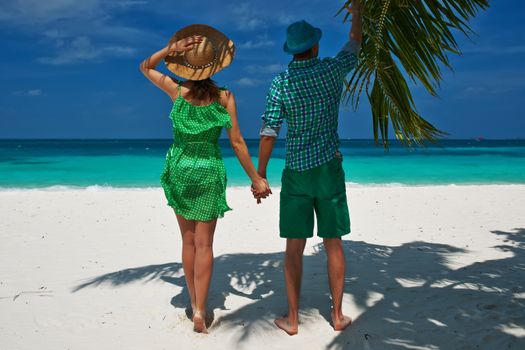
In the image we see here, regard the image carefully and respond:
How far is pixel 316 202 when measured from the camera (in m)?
3.02

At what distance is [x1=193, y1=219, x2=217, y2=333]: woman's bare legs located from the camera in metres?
3.16

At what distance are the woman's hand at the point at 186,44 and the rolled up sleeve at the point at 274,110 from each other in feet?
1.82

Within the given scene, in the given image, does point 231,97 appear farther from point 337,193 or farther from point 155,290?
point 155,290

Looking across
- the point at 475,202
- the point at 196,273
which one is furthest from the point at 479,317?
the point at 475,202

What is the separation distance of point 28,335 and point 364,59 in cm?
305

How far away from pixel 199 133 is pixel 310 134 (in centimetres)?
70

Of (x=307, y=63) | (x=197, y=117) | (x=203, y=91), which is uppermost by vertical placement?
(x=307, y=63)

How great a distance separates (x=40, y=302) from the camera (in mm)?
3832

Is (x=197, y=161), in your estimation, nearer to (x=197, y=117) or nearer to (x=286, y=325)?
(x=197, y=117)

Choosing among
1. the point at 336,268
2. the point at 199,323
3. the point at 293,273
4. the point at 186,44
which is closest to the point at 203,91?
the point at 186,44

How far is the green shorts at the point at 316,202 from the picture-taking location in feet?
9.70

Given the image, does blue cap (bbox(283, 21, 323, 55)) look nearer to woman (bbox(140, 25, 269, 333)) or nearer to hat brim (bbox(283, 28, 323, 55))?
hat brim (bbox(283, 28, 323, 55))

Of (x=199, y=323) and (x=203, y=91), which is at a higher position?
(x=203, y=91)

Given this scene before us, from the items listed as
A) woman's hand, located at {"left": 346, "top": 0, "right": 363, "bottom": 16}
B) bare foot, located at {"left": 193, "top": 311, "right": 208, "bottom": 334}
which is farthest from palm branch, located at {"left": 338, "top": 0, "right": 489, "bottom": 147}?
bare foot, located at {"left": 193, "top": 311, "right": 208, "bottom": 334}
